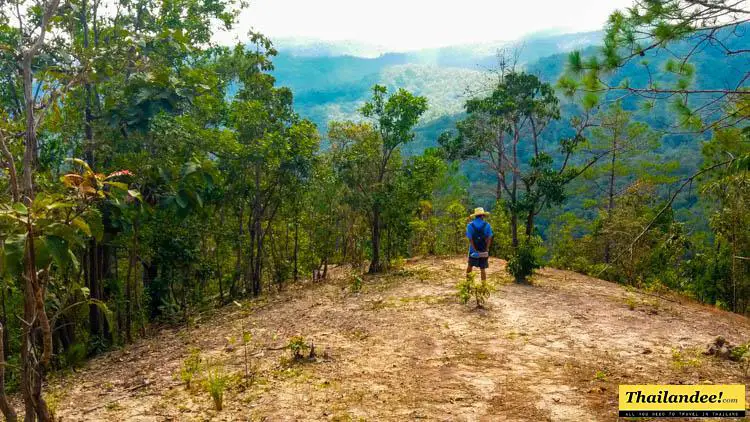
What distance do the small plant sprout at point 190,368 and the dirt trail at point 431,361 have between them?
14 cm

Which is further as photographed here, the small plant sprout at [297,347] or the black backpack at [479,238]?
the black backpack at [479,238]

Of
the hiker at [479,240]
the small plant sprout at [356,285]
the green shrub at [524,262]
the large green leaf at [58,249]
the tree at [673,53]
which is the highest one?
the tree at [673,53]

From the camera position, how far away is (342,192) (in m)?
13.6

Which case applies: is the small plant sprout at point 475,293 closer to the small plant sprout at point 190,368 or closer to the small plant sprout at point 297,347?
the small plant sprout at point 297,347

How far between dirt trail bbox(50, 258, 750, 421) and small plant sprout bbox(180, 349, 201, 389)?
135 millimetres

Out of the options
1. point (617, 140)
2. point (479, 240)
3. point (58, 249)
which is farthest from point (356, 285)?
point (617, 140)

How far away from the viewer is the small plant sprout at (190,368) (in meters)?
5.36

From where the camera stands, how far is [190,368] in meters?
5.93

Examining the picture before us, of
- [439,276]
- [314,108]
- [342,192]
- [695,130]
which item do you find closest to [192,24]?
[342,192]

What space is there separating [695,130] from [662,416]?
279 cm

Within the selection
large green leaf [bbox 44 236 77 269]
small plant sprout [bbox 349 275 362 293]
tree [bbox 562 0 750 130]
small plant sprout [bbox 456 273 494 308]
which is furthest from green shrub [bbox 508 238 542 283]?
large green leaf [bbox 44 236 77 269]

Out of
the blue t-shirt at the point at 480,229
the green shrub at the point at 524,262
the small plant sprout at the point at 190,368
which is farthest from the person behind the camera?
the green shrub at the point at 524,262

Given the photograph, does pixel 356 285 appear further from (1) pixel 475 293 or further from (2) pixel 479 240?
(1) pixel 475 293

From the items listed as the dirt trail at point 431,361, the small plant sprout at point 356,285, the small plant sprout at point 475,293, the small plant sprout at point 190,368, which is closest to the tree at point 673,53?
the dirt trail at point 431,361
